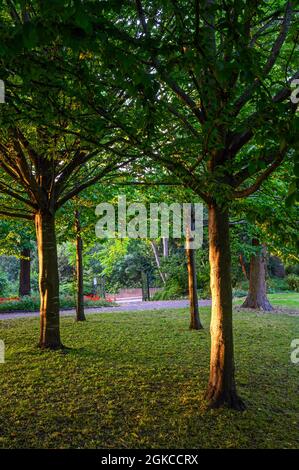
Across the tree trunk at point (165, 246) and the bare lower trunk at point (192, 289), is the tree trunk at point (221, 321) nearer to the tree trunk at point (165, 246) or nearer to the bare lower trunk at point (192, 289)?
the bare lower trunk at point (192, 289)

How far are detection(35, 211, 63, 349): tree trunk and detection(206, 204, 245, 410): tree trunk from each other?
3702mm

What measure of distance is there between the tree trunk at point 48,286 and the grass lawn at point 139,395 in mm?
371

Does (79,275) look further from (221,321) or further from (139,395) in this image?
(221,321)

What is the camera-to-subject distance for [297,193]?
1.92 meters

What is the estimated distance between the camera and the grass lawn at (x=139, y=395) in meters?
3.63

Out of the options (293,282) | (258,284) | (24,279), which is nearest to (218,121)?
(258,284)

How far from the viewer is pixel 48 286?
7176 millimetres

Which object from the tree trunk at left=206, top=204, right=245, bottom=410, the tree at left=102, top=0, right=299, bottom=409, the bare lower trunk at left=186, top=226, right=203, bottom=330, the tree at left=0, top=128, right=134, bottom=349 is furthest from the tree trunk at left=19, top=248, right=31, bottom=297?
the tree trunk at left=206, top=204, right=245, bottom=410

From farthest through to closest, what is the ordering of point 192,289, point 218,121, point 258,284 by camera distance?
point 258,284, point 192,289, point 218,121

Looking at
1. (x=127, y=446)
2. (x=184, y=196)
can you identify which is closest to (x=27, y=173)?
(x=184, y=196)

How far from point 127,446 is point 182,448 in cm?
50

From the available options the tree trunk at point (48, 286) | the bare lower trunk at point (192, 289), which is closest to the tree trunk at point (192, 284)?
the bare lower trunk at point (192, 289)

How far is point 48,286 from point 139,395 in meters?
3.20

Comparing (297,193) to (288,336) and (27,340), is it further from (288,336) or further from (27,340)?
(288,336)
